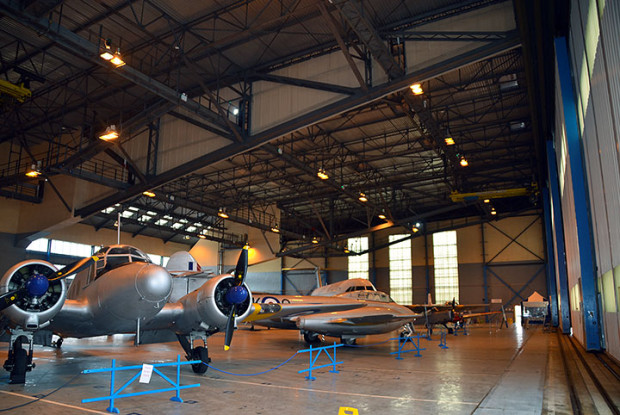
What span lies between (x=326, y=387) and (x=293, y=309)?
684 centimetres

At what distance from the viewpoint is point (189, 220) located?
43344mm

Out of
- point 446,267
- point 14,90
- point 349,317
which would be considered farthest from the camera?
point 446,267

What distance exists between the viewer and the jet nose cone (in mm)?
9375

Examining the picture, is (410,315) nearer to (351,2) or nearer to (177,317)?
(177,317)

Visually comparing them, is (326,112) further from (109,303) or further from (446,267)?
(446,267)

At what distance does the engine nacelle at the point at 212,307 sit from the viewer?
36.5ft

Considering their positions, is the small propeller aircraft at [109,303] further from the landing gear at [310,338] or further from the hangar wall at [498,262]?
the hangar wall at [498,262]

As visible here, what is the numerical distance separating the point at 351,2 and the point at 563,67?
7028mm

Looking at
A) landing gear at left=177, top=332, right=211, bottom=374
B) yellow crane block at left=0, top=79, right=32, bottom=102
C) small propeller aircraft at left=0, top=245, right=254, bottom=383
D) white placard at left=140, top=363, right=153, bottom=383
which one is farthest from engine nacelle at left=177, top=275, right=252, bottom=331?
yellow crane block at left=0, top=79, right=32, bottom=102

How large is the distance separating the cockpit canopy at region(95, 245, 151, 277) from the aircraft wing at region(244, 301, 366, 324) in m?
4.15

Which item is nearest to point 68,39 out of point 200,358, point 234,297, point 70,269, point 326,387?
point 70,269

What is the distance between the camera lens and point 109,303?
392 inches

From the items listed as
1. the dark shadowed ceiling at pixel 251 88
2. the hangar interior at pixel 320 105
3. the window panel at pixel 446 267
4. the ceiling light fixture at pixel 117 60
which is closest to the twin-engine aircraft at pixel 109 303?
the hangar interior at pixel 320 105

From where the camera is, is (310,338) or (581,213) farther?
(310,338)
